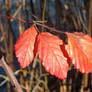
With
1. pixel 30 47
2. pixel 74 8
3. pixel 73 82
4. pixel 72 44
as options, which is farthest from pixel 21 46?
pixel 73 82

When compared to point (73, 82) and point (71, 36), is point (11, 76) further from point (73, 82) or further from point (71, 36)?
point (73, 82)

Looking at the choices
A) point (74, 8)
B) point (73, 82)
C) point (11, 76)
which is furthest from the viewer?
point (73, 82)
